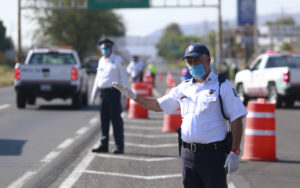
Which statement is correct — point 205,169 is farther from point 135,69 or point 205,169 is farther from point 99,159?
point 135,69

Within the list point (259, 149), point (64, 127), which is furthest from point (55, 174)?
point (64, 127)

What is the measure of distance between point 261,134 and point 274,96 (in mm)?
12346

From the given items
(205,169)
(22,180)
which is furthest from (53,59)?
(205,169)

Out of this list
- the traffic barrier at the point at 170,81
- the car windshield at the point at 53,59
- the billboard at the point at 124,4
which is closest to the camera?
the car windshield at the point at 53,59

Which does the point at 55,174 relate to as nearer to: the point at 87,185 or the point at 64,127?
the point at 87,185

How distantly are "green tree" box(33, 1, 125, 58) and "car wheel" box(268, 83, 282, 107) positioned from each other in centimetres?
6153

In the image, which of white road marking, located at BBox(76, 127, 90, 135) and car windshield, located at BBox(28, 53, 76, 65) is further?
car windshield, located at BBox(28, 53, 76, 65)

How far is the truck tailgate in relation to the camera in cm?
2106

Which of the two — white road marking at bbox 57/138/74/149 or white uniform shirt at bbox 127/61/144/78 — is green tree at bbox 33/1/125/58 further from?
white road marking at bbox 57/138/74/149

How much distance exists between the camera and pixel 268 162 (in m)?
10.6

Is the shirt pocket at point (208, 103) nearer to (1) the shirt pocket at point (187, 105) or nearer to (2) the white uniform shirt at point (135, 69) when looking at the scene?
(1) the shirt pocket at point (187, 105)

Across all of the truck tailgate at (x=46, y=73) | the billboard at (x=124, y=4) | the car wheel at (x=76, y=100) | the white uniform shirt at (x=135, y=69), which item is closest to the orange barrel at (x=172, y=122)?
the truck tailgate at (x=46, y=73)

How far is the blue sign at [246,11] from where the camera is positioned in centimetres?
4981

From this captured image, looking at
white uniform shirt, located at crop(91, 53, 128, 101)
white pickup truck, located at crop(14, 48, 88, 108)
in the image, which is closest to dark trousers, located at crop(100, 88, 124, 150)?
white uniform shirt, located at crop(91, 53, 128, 101)
